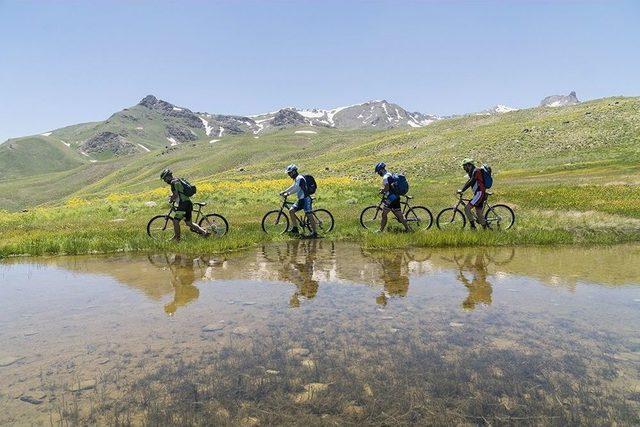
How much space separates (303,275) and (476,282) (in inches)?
164

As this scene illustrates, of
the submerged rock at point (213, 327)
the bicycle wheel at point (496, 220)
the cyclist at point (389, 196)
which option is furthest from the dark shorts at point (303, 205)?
the submerged rock at point (213, 327)

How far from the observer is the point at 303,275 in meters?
11.1

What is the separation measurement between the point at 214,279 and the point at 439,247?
24.7 feet

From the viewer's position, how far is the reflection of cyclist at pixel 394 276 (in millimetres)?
8977

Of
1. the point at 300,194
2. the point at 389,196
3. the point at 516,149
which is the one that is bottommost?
the point at 389,196

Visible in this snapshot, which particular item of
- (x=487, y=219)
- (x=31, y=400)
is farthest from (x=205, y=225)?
(x=31, y=400)

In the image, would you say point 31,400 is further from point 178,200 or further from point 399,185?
point 399,185

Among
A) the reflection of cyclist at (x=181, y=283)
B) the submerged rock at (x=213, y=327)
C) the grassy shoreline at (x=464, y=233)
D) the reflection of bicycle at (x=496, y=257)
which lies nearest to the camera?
the submerged rock at (x=213, y=327)

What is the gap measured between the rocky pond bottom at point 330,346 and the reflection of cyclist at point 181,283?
0.07m

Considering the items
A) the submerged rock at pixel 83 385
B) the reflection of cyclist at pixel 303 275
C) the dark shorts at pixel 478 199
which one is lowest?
the reflection of cyclist at pixel 303 275

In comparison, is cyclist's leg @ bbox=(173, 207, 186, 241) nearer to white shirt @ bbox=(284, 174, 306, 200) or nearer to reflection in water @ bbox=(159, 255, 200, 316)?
reflection in water @ bbox=(159, 255, 200, 316)

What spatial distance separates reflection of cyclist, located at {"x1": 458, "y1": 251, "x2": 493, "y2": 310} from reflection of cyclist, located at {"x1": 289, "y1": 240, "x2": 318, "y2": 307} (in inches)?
124

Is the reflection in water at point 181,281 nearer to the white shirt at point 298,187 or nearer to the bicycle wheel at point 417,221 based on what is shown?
the white shirt at point 298,187

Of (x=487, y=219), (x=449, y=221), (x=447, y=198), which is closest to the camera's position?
(x=487, y=219)
